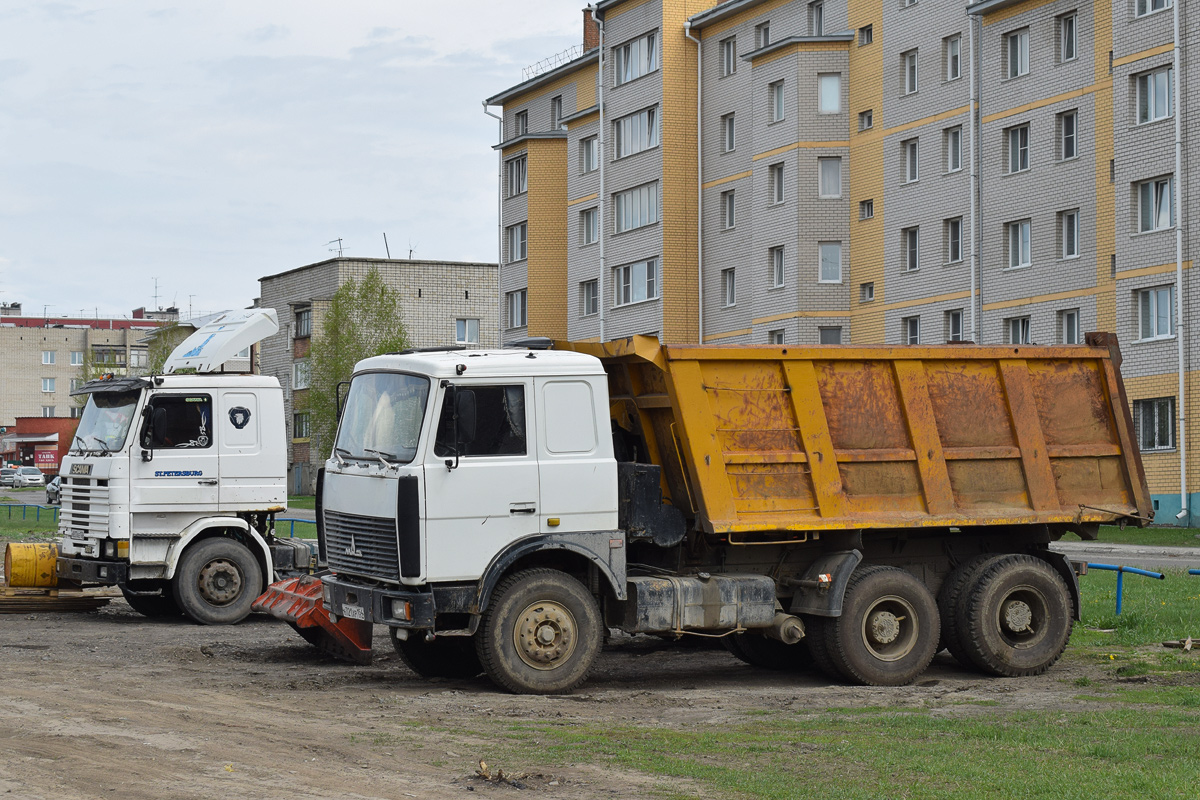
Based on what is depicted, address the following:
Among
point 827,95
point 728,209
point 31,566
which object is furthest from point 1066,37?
point 31,566

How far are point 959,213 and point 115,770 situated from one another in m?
40.3

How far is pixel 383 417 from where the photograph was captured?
1209 centimetres

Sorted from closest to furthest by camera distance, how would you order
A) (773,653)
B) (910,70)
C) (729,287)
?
(773,653), (910,70), (729,287)

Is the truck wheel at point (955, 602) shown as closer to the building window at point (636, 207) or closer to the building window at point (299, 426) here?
the building window at point (636, 207)

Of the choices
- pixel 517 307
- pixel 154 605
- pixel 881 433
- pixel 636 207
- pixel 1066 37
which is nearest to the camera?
pixel 881 433

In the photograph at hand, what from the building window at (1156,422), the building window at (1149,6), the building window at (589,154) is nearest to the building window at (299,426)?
the building window at (589,154)

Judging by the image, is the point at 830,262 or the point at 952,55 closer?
the point at 952,55

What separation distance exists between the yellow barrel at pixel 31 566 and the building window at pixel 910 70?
35517 millimetres

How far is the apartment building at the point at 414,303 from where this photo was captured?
248ft

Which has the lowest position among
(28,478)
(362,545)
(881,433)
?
(28,478)

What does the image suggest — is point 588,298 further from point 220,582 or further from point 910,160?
point 220,582

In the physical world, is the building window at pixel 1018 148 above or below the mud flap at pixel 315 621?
above

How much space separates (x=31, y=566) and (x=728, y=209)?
3933 centimetres

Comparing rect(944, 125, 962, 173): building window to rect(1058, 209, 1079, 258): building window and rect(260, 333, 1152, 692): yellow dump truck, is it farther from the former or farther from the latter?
rect(260, 333, 1152, 692): yellow dump truck
